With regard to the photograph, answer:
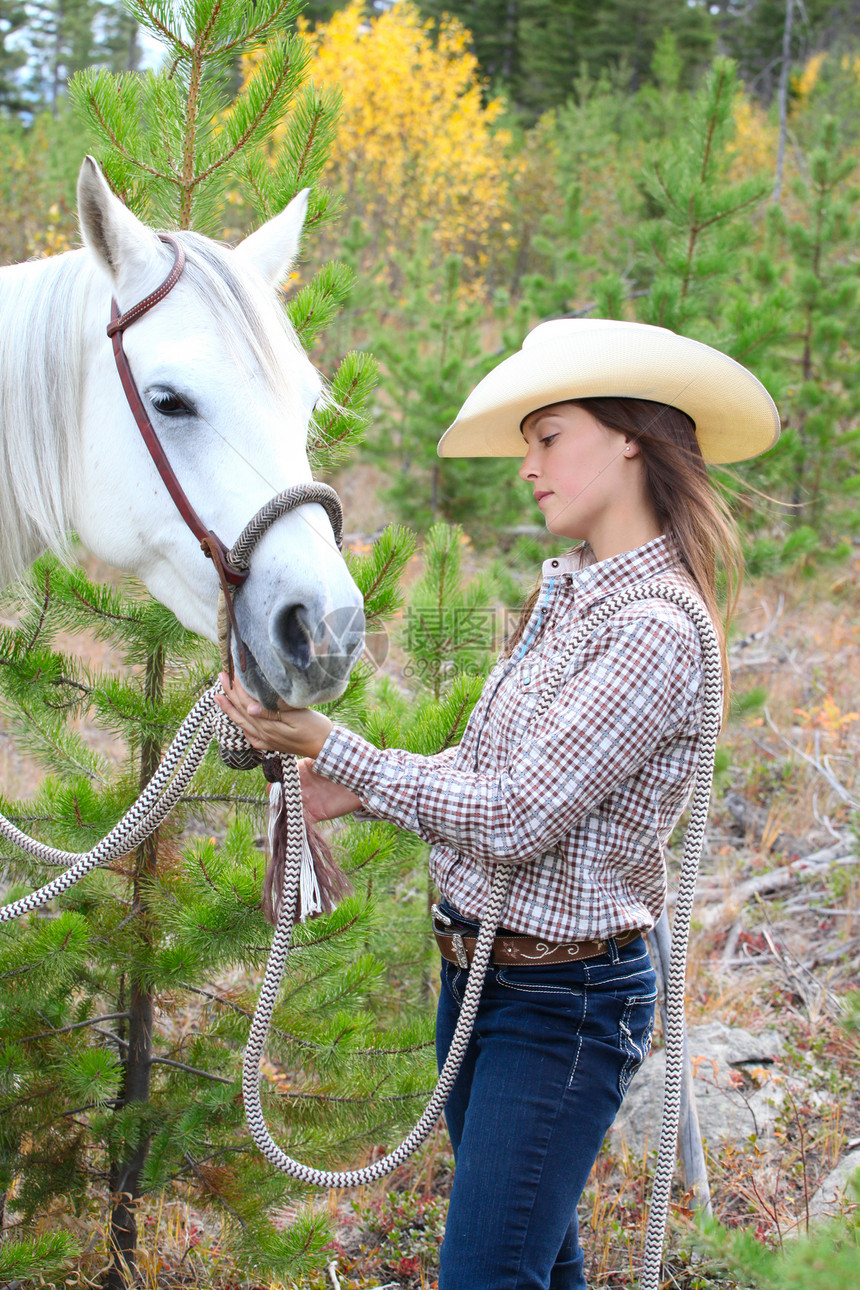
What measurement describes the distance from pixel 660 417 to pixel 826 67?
84.6ft

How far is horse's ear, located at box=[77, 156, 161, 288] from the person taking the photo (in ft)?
4.75

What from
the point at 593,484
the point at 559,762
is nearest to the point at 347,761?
the point at 559,762

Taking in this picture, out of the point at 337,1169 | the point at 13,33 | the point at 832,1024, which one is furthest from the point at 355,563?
the point at 13,33

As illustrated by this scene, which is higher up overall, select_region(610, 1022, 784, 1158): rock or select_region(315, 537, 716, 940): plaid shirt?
select_region(315, 537, 716, 940): plaid shirt

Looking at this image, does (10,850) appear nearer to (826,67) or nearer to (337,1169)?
(337,1169)

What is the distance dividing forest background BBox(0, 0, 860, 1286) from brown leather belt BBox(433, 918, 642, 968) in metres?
0.48

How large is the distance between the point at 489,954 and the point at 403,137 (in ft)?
59.0

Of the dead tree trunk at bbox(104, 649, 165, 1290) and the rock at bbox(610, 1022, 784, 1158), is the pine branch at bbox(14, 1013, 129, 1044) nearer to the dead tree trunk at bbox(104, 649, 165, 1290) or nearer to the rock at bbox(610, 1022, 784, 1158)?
the dead tree trunk at bbox(104, 649, 165, 1290)

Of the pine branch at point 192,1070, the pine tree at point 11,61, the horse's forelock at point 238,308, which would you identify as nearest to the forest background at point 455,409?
the pine branch at point 192,1070

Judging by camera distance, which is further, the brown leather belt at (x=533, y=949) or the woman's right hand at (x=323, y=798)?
the woman's right hand at (x=323, y=798)

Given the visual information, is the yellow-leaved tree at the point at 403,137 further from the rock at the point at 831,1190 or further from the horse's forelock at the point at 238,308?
the rock at the point at 831,1190

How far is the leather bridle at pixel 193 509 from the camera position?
1.35 metres

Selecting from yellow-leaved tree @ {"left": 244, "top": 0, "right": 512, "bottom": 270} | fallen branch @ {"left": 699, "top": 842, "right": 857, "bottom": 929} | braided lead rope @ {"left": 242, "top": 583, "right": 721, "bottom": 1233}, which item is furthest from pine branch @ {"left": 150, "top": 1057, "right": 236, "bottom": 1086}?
yellow-leaved tree @ {"left": 244, "top": 0, "right": 512, "bottom": 270}

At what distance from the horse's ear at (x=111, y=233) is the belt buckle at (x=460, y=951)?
1276 mm
